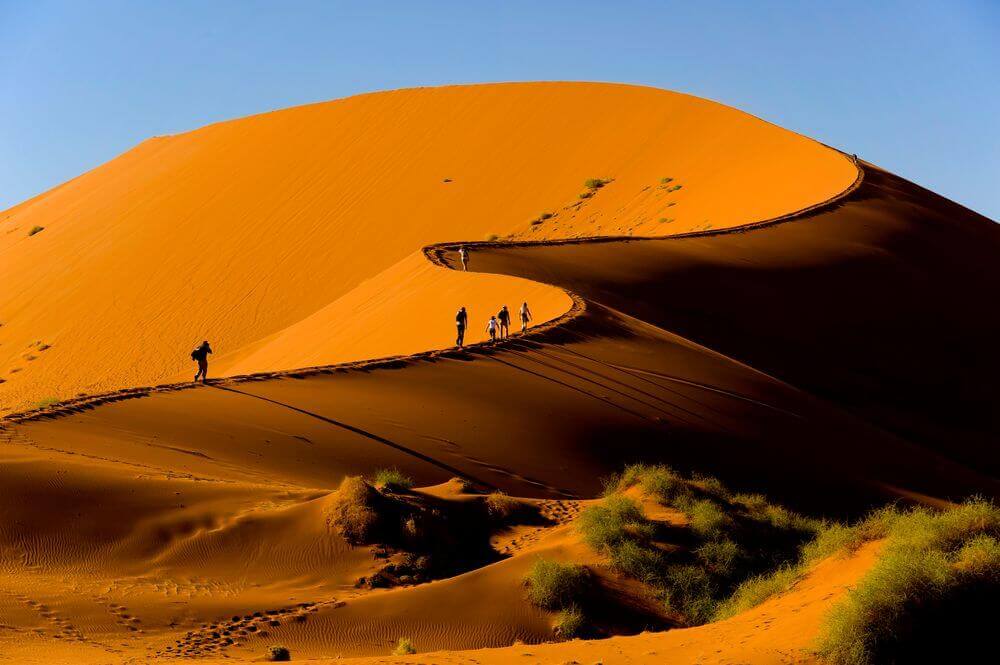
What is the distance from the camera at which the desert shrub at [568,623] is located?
12484 millimetres

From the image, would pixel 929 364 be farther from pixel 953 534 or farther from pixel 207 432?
pixel 953 534

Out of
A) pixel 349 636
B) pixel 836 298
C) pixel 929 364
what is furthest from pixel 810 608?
pixel 836 298

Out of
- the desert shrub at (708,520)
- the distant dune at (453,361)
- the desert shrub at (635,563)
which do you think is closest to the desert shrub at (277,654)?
the distant dune at (453,361)

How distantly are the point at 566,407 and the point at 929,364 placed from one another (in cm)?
1549

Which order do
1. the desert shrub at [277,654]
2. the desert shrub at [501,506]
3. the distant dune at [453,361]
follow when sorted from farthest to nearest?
the desert shrub at [501,506]
the distant dune at [453,361]
the desert shrub at [277,654]

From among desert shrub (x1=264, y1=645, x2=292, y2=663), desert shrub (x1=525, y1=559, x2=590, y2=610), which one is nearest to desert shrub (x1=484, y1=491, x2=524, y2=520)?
desert shrub (x1=525, y1=559, x2=590, y2=610)

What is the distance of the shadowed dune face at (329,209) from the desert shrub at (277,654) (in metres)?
19.9

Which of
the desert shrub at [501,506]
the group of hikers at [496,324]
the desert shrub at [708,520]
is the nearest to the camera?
the desert shrub at [708,520]

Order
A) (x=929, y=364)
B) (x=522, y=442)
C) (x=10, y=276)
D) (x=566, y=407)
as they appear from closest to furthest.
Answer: (x=522, y=442), (x=566, y=407), (x=929, y=364), (x=10, y=276)

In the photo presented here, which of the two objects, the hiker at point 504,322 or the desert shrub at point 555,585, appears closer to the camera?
the desert shrub at point 555,585

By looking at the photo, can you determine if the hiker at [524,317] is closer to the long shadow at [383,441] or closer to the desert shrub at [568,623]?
the long shadow at [383,441]

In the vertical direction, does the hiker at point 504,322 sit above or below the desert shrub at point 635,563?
above

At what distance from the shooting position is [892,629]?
9.29 metres

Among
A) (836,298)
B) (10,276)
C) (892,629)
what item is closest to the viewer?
(892,629)
